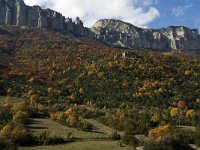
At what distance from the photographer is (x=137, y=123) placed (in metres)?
110

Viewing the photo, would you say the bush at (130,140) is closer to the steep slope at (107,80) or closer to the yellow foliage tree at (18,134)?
the yellow foliage tree at (18,134)

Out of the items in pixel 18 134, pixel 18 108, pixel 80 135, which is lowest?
pixel 80 135

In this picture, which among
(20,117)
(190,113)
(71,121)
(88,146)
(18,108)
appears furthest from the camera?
(190,113)

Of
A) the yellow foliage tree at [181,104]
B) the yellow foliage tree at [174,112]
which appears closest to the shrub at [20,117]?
the yellow foliage tree at [174,112]

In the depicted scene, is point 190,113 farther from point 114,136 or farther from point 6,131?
point 6,131

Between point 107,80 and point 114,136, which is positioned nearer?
point 114,136

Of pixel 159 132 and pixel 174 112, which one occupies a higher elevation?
pixel 174 112

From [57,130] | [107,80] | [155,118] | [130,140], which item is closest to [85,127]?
[57,130]

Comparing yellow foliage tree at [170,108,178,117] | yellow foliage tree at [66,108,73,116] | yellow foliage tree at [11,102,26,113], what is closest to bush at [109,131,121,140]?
yellow foliage tree at [66,108,73,116]

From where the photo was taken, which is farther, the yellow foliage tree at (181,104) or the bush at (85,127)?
the yellow foliage tree at (181,104)

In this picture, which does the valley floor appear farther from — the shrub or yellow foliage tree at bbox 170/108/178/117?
yellow foliage tree at bbox 170/108/178/117

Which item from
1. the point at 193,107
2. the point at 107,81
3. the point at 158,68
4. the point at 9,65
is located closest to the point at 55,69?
the point at 9,65

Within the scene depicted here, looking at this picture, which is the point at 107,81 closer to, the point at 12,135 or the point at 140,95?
the point at 140,95

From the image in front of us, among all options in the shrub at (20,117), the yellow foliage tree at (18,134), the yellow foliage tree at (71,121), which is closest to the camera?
the yellow foliage tree at (18,134)
